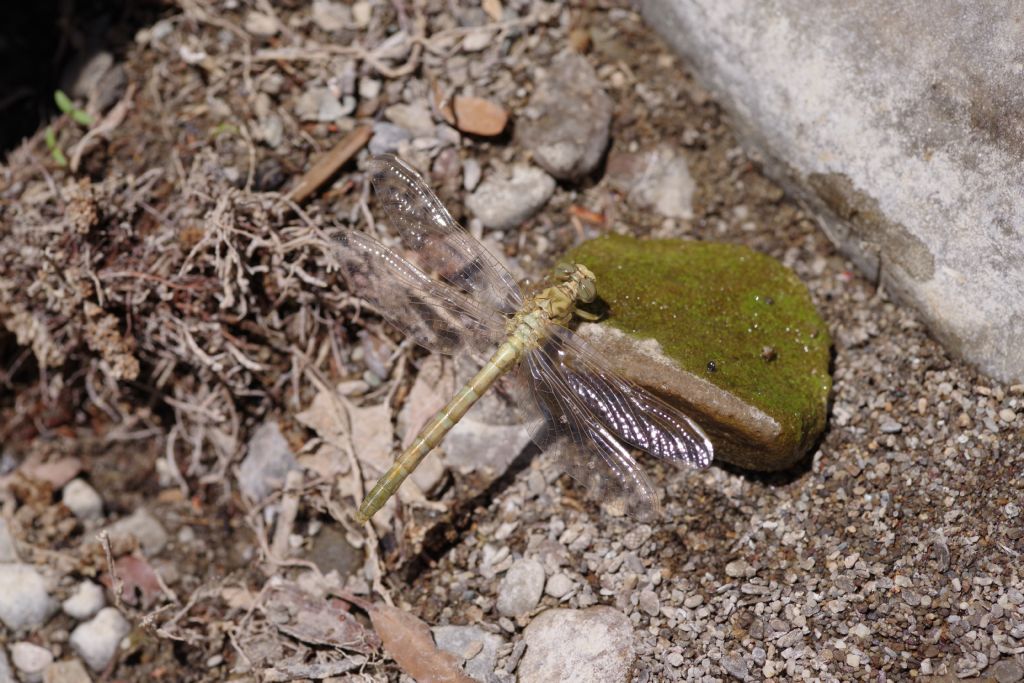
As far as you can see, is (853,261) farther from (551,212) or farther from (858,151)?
(551,212)

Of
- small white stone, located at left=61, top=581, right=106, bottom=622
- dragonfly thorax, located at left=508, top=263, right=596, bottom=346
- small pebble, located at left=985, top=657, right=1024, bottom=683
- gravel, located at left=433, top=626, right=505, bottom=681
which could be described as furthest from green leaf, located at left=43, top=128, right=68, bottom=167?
small pebble, located at left=985, top=657, right=1024, bottom=683

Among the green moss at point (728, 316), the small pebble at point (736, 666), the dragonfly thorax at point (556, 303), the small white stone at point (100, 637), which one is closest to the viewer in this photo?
the small pebble at point (736, 666)

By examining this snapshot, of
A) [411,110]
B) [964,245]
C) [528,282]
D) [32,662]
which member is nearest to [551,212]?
[528,282]

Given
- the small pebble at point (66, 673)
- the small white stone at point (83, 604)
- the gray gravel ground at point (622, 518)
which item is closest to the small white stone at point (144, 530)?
the gray gravel ground at point (622, 518)

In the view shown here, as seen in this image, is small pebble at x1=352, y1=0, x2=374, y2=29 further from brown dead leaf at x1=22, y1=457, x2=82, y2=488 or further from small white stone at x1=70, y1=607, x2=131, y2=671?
small white stone at x1=70, y1=607, x2=131, y2=671

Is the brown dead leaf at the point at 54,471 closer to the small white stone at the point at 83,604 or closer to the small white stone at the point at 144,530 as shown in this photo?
the small white stone at the point at 144,530

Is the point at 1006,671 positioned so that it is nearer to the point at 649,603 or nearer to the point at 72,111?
the point at 649,603
